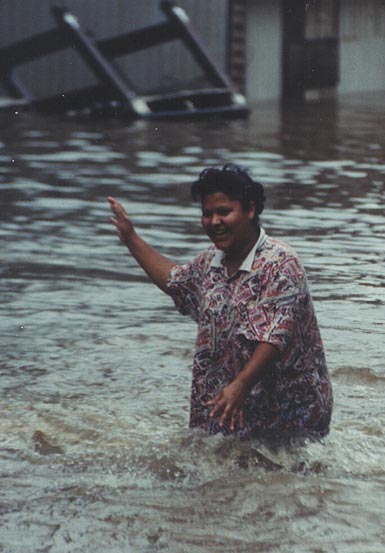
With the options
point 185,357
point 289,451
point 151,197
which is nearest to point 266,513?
point 289,451

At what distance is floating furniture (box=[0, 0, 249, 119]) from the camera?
60.3ft

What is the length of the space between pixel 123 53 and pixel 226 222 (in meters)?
15.2

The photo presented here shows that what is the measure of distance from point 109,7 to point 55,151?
8359 mm

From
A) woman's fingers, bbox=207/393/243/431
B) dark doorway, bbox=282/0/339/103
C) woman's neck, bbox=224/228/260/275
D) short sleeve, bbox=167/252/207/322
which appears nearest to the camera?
woman's fingers, bbox=207/393/243/431

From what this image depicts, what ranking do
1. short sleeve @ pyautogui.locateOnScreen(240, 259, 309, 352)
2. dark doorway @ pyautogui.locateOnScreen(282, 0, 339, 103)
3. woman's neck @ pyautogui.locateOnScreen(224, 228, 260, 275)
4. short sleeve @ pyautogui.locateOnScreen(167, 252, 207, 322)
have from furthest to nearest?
dark doorway @ pyautogui.locateOnScreen(282, 0, 339, 103) < short sleeve @ pyautogui.locateOnScreen(167, 252, 207, 322) < woman's neck @ pyautogui.locateOnScreen(224, 228, 260, 275) < short sleeve @ pyautogui.locateOnScreen(240, 259, 309, 352)

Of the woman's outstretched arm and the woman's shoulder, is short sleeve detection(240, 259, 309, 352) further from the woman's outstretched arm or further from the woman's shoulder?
the woman's outstretched arm

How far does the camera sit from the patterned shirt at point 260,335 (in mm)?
4004

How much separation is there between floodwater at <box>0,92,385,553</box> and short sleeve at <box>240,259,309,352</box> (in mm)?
448

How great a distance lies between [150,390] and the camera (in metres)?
5.26

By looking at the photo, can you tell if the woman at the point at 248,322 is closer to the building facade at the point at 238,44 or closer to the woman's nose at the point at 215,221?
the woman's nose at the point at 215,221

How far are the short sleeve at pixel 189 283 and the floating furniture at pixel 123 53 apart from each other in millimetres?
14003

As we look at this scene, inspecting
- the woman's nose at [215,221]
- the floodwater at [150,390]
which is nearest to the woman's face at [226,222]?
the woman's nose at [215,221]

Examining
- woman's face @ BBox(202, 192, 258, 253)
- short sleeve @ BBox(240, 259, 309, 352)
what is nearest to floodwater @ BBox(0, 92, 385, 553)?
short sleeve @ BBox(240, 259, 309, 352)

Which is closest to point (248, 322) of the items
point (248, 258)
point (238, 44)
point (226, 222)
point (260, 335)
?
point (260, 335)
